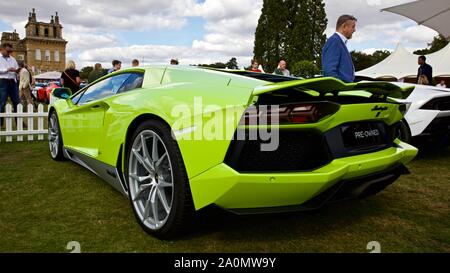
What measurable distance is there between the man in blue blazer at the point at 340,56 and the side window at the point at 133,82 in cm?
209

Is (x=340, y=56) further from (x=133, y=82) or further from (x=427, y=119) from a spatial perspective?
(x=133, y=82)

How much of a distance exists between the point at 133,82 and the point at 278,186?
5.90 ft

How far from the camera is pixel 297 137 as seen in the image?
217 cm

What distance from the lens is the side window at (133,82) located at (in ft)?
10.3

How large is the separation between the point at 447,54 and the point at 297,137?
19.4 m

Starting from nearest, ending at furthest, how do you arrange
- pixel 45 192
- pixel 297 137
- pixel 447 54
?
1. pixel 297 137
2. pixel 45 192
3. pixel 447 54

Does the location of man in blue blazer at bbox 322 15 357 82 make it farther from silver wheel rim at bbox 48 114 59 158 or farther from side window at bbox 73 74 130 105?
Answer: silver wheel rim at bbox 48 114 59 158

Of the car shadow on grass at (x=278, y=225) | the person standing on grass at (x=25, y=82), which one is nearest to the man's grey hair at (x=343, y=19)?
the car shadow on grass at (x=278, y=225)

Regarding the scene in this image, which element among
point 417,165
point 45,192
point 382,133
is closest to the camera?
point 382,133

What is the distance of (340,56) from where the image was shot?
4.09 meters

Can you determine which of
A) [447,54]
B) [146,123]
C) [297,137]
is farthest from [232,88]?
[447,54]
